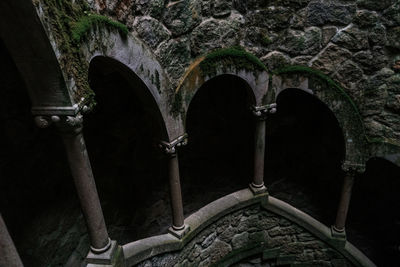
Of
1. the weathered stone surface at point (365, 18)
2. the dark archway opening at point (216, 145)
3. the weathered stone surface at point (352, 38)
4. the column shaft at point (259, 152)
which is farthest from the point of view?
the dark archway opening at point (216, 145)

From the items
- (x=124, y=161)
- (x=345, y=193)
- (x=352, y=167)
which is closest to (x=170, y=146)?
(x=124, y=161)

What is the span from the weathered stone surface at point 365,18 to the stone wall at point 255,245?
310cm

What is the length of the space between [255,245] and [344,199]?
1.75 m

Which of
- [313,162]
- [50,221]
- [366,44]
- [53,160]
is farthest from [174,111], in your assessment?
[313,162]

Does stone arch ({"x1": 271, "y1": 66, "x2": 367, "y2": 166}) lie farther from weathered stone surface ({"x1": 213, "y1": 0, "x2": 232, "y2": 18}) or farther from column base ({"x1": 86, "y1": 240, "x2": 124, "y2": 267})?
column base ({"x1": 86, "y1": 240, "x2": 124, "y2": 267})

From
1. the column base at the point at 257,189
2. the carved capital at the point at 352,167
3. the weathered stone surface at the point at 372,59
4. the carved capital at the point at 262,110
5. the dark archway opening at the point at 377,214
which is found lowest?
the dark archway opening at the point at 377,214

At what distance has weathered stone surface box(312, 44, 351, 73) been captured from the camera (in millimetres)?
3842

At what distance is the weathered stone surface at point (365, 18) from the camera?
3.62 meters

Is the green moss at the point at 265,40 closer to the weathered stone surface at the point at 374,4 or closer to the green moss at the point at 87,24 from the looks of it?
the weathered stone surface at the point at 374,4

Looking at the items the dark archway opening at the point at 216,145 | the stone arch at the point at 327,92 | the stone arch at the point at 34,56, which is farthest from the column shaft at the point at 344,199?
the stone arch at the point at 34,56

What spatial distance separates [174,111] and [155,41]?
82 cm

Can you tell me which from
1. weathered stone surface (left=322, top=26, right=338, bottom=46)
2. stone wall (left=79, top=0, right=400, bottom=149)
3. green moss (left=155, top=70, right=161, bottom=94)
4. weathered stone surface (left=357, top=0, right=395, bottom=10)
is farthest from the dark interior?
weathered stone surface (left=357, top=0, right=395, bottom=10)

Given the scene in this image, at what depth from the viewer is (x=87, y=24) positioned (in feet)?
6.37

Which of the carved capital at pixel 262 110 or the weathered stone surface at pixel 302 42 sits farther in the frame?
the carved capital at pixel 262 110
